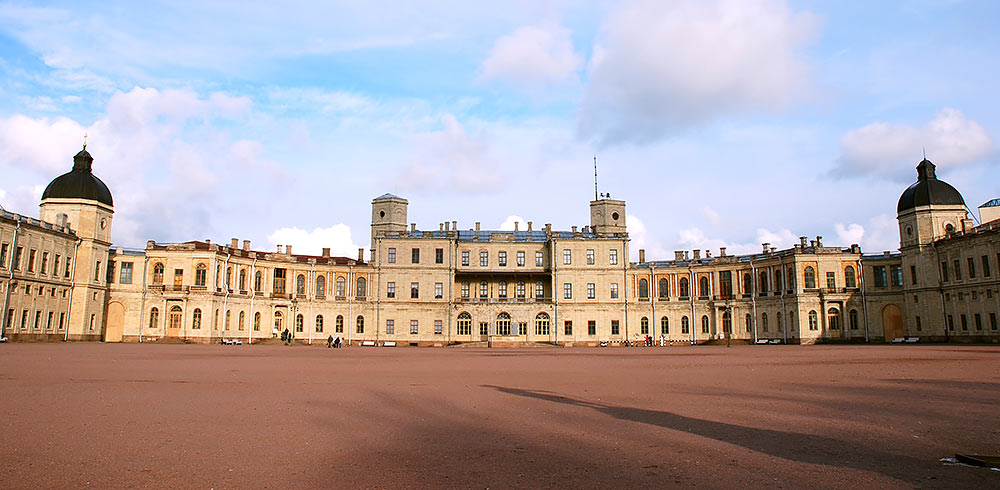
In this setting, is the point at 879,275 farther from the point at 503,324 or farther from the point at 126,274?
the point at 126,274

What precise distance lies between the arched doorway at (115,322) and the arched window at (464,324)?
99.5 feet

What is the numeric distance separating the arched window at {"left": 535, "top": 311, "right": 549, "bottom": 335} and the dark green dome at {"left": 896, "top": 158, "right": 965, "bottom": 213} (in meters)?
33.7

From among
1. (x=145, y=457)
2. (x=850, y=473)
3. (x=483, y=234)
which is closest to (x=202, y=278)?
(x=483, y=234)

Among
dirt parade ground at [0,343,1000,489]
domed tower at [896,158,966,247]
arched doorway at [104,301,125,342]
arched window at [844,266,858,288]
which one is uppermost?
domed tower at [896,158,966,247]

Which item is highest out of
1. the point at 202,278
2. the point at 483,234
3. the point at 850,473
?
the point at 483,234

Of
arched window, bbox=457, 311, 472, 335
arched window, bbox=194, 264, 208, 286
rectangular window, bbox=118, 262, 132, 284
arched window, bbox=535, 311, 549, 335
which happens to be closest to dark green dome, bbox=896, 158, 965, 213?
arched window, bbox=535, 311, 549, 335

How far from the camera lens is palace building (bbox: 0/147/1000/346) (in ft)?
185

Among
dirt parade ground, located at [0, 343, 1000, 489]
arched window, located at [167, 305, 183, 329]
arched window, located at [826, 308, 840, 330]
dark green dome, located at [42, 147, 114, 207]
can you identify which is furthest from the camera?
arched window, located at [826, 308, 840, 330]

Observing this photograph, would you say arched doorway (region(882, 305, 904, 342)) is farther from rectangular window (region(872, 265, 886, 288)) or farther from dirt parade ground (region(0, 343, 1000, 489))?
dirt parade ground (region(0, 343, 1000, 489))

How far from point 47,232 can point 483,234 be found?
126 feet

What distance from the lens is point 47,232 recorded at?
5350cm

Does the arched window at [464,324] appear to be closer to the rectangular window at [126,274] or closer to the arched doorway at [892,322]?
the rectangular window at [126,274]

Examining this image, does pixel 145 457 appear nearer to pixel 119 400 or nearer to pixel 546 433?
pixel 546 433

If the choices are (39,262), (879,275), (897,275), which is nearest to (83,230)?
(39,262)
